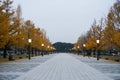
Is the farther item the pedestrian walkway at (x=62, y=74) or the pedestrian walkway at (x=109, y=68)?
the pedestrian walkway at (x=109, y=68)

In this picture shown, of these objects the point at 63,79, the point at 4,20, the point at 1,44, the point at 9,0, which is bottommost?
the point at 63,79

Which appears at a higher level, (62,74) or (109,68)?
(109,68)

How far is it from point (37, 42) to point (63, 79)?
74.3 meters

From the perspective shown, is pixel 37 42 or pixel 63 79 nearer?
pixel 63 79

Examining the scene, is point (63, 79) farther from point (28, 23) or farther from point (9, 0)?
point (28, 23)

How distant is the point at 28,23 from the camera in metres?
89.2

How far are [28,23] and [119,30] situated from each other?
130 feet

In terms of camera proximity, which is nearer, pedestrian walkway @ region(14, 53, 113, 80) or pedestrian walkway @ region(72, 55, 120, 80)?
pedestrian walkway @ region(14, 53, 113, 80)

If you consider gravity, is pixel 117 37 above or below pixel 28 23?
below

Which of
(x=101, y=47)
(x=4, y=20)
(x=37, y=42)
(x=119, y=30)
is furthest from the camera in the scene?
(x=37, y=42)

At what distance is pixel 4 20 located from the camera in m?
45.2

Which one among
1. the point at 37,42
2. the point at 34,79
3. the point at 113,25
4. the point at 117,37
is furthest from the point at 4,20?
the point at 37,42

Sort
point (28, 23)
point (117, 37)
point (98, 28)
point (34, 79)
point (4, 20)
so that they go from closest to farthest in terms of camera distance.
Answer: point (34, 79) → point (4, 20) → point (117, 37) → point (98, 28) → point (28, 23)

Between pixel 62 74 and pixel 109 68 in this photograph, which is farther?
pixel 109 68
